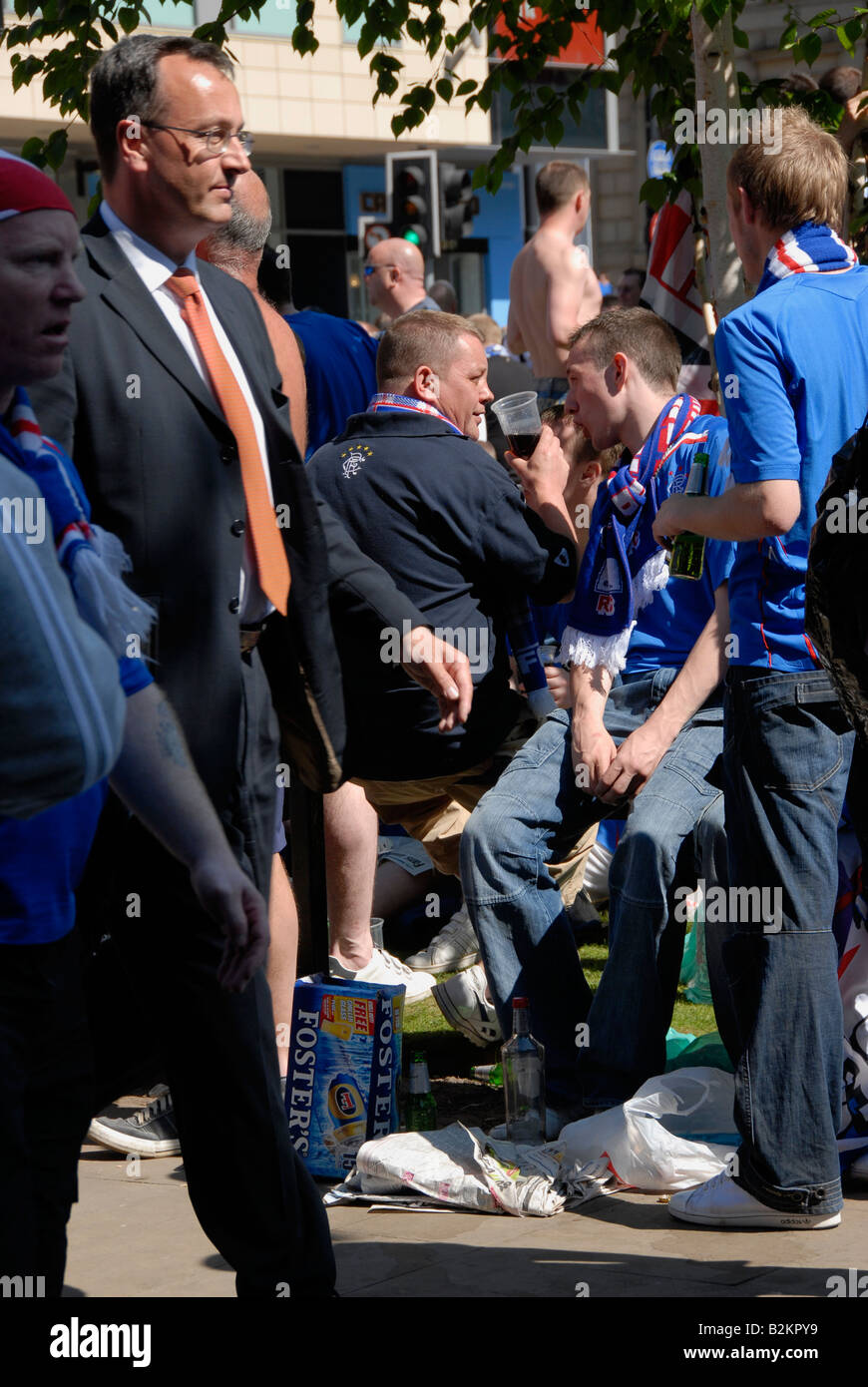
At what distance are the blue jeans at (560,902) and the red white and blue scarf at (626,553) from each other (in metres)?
0.17

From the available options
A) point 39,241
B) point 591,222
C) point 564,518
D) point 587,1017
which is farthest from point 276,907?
point 591,222

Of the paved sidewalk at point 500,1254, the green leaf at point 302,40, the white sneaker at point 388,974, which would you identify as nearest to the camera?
the paved sidewalk at point 500,1254

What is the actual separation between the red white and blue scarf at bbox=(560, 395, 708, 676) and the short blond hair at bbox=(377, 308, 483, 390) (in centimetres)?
A: 71

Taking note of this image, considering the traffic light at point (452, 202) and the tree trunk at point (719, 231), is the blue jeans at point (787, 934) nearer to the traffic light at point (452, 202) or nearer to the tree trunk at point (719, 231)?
the tree trunk at point (719, 231)

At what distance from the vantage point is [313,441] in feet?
20.2

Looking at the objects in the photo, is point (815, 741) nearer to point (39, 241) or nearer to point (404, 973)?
point (39, 241)

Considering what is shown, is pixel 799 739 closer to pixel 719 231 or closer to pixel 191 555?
pixel 191 555

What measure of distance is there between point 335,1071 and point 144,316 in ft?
7.38

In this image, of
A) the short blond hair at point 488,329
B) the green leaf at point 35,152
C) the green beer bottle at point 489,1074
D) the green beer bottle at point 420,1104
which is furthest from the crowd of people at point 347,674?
the short blond hair at point 488,329

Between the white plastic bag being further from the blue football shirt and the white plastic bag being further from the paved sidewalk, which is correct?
the blue football shirt

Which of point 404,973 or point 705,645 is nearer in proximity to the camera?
point 705,645

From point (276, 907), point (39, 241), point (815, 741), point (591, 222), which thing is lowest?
point (276, 907)

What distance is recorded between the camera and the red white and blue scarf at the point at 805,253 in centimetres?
384

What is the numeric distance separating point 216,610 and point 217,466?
23 centimetres
